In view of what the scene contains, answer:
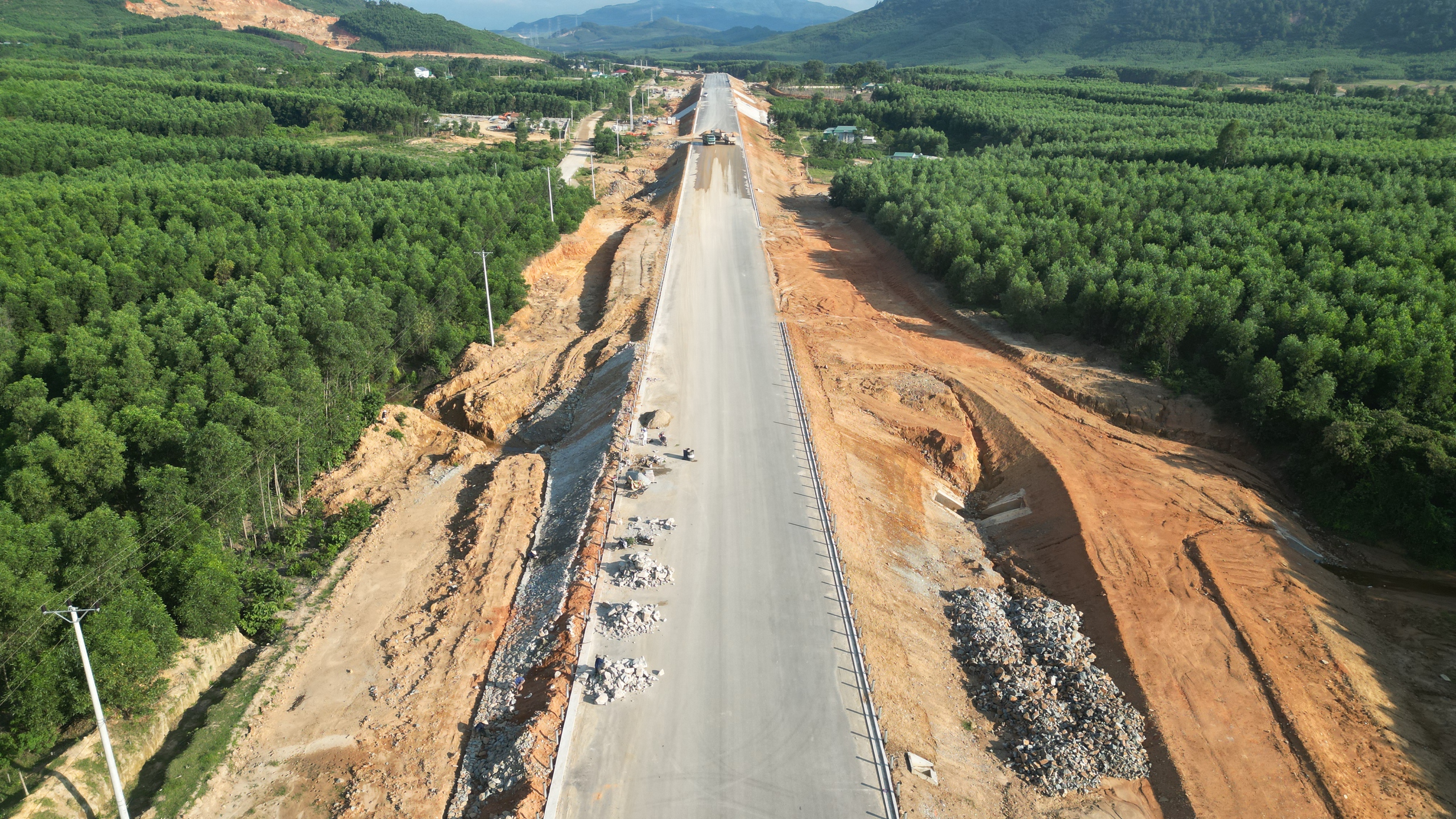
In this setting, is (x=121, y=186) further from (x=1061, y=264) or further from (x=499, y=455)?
(x=1061, y=264)

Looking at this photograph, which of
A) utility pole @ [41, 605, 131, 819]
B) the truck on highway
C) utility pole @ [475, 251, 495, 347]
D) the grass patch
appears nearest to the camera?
utility pole @ [41, 605, 131, 819]

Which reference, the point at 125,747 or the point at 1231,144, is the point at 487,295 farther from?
the point at 1231,144

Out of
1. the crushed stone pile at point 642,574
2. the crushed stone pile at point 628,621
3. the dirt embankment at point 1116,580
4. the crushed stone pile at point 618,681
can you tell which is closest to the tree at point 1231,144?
the dirt embankment at point 1116,580

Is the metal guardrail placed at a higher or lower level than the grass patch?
lower

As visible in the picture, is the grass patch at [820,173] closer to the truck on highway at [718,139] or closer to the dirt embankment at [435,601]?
the truck on highway at [718,139]

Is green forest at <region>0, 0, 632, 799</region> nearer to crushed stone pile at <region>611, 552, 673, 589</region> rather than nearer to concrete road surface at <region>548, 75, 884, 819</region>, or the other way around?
crushed stone pile at <region>611, 552, 673, 589</region>

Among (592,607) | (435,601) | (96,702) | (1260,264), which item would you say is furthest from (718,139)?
(96,702)

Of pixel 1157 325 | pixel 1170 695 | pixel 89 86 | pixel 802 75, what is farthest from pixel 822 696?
pixel 802 75

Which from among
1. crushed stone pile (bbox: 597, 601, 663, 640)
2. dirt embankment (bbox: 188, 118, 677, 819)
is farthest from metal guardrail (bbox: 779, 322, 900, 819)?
dirt embankment (bbox: 188, 118, 677, 819)
